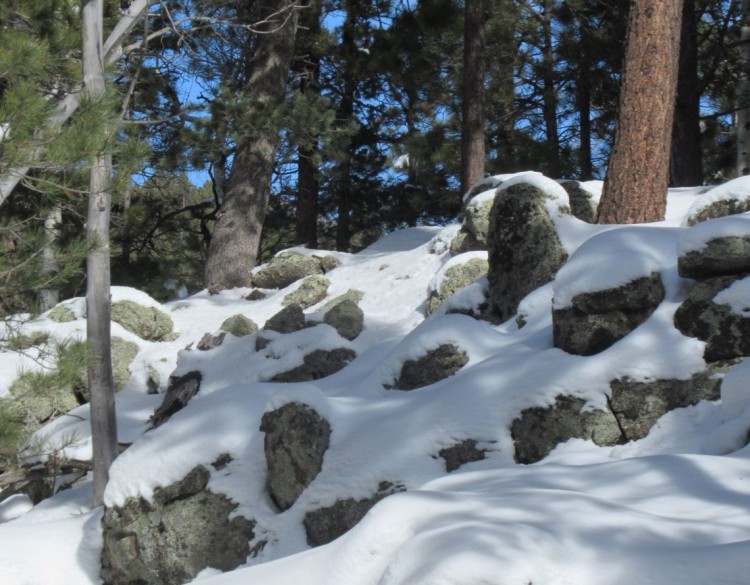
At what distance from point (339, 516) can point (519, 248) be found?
9.60 ft

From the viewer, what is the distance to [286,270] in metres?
Result: 10.6

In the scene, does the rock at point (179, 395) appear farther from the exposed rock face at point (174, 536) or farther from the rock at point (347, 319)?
the exposed rock face at point (174, 536)

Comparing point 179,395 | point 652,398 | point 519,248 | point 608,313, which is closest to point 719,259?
point 608,313

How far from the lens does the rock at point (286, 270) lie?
10.5 meters

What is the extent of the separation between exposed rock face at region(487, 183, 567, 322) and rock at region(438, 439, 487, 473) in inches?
83.6

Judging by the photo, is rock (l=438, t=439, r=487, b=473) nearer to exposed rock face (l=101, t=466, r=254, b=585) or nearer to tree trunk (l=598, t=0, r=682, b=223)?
exposed rock face (l=101, t=466, r=254, b=585)

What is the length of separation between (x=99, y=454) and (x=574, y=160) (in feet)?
35.3

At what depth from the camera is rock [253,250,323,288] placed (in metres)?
10.5

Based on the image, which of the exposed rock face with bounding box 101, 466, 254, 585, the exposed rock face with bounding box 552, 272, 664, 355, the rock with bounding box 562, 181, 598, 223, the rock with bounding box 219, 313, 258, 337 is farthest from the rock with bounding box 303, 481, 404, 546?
the rock with bounding box 562, 181, 598, 223

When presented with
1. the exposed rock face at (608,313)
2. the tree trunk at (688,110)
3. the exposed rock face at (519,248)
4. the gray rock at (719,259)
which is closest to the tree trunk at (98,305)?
the exposed rock face at (519,248)

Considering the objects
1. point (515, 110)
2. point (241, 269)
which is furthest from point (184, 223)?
point (515, 110)

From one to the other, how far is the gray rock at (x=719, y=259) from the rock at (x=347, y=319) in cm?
401

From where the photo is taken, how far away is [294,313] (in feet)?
26.7

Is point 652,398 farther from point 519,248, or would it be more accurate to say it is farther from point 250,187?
point 250,187
